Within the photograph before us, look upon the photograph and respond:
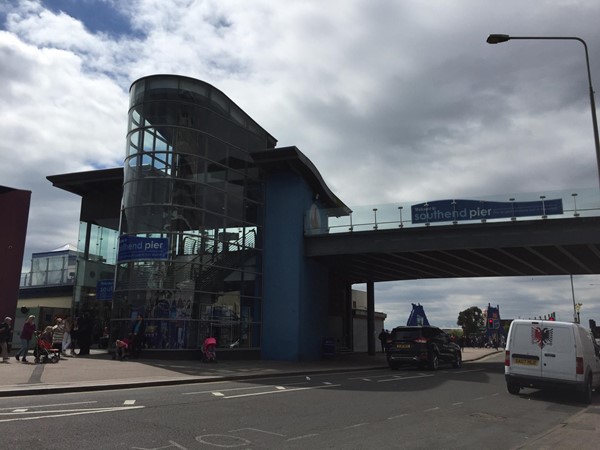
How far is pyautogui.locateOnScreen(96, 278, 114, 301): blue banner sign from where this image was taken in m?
28.4

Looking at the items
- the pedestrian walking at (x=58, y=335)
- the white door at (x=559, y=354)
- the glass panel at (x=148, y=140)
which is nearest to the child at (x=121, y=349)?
the pedestrian walking at (x=58, y=335)

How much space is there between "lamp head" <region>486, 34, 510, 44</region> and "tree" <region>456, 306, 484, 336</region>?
274 feet

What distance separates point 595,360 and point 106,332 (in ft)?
73.9

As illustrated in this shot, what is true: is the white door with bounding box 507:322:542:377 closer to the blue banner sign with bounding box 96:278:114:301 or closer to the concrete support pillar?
the blue banner sign with bounding box 96:278:114:301

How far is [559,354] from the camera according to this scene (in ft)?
43.5

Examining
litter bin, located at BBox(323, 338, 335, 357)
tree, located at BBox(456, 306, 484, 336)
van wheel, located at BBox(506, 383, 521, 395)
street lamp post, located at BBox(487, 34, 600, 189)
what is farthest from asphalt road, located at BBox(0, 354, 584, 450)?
tree, located at BBox(456, 306, 484, 336)

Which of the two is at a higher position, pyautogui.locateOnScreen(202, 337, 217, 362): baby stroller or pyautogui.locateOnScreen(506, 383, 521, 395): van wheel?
pyautogui.locateOnScreen(202, 337, 217, 362): baby stroller

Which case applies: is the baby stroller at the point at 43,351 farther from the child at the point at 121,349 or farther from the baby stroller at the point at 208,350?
the baby stroller at the point at 208,350

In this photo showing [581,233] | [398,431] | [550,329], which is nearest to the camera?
[398,431]

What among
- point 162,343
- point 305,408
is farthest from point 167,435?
point 162,343

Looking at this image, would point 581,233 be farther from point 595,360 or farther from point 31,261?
point 31,261

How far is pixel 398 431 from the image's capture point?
27.8 ft

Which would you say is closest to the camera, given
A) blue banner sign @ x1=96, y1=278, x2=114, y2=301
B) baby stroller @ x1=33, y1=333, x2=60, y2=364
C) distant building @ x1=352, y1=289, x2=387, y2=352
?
baby stroller @ x1=33, y1=333, x2=60, y2=364

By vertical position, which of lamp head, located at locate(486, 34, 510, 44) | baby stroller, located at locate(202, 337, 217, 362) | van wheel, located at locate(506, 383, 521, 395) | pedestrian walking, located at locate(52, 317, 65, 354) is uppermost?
lamp head, located at locate(486, 34, 510, 44)
